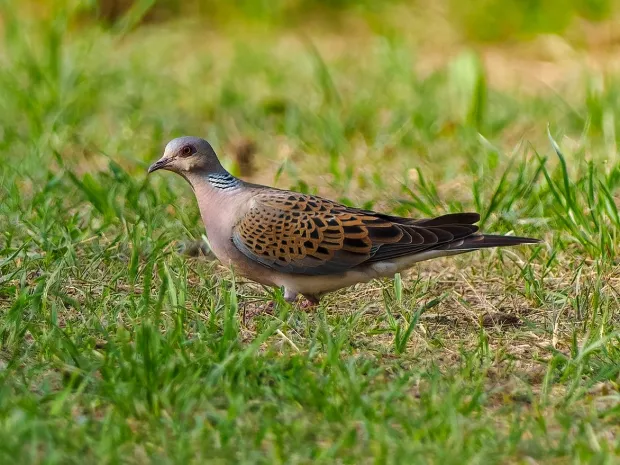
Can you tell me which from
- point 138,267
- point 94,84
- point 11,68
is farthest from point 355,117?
point 138,267

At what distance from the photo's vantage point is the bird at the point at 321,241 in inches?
184

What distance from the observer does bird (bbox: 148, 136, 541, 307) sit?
468 cm

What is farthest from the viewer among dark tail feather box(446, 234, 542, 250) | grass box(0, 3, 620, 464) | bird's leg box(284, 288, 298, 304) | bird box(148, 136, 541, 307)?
bird's leg box(284, 288, 298, 304)

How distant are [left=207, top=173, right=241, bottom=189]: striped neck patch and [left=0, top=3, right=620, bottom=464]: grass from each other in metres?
0.36

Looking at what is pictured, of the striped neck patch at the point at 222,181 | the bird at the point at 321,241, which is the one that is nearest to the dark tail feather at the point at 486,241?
the bird at the point at 321,241

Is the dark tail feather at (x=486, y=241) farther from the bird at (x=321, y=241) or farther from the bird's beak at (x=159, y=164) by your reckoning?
the bird's beak at (x=159, y=164)

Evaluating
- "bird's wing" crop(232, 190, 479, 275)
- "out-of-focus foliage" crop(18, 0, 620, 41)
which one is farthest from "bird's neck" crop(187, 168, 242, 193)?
"out-of-focus foliage" crop(18, 0, 620, 41)

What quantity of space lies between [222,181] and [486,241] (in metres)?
1.20

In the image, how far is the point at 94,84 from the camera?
25.0ft

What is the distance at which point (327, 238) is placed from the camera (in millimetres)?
4715

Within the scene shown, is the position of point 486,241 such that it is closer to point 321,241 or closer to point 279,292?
point 321,241

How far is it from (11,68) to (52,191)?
7.20ft

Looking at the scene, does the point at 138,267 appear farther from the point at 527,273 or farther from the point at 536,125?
the point at 536,125

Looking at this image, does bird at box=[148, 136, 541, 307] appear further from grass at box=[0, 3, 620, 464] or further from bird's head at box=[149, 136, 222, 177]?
bird's head at box=[149, 136, 222, 177]
